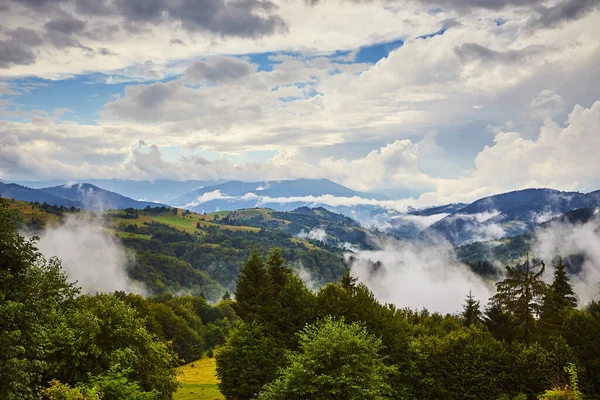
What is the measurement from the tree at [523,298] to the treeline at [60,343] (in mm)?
38231

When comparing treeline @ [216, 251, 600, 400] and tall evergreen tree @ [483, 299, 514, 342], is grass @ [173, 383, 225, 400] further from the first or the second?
tall evergreen tree @ [483, 299, 514, 342]

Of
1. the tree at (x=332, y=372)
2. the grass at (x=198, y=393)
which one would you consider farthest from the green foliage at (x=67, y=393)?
the grass at (x=198, y=393)

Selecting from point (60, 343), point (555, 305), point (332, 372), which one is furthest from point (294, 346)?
point (555, 305)

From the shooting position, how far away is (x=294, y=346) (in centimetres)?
4812

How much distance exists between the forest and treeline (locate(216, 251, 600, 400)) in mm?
132

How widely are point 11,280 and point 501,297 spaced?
47314 millimetres

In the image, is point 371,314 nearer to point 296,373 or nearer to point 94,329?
point 296,373

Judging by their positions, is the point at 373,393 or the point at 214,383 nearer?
the point at 373,393

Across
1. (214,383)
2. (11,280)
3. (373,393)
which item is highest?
(11,280)

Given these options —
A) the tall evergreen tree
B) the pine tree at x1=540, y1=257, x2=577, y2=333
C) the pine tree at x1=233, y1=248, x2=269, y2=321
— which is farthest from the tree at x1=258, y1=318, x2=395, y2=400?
the pine tree at x1=540, y1=257, x2=577, y2=333

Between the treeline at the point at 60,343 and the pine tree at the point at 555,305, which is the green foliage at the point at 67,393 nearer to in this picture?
the treeline at the point at 60,343

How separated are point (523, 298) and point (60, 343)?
151 feet

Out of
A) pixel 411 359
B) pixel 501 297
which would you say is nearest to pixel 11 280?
pixel 411 359

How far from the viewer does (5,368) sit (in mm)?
19344
